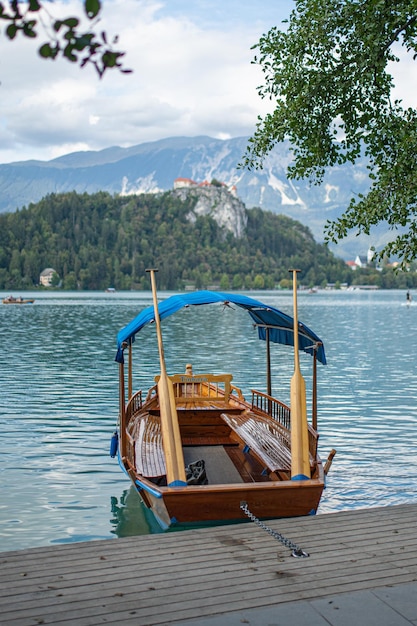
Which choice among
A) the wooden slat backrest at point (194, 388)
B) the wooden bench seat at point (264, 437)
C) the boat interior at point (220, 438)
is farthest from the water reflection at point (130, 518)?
the wooden slat backrest at point (194, 388)

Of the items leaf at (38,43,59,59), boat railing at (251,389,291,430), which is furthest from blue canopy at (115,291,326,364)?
leaf at (38,43,59,59)

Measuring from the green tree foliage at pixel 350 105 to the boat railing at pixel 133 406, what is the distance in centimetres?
487

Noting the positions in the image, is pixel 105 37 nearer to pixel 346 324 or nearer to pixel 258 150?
pixel 258 150

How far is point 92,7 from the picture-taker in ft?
9.46

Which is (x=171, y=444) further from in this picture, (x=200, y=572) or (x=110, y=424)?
(x=110, y=424)

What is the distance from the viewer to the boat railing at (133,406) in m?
13.6

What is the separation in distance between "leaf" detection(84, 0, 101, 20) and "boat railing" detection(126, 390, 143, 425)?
1083 centimetres

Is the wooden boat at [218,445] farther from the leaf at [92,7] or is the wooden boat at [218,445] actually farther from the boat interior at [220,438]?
the leaf at [92,7]

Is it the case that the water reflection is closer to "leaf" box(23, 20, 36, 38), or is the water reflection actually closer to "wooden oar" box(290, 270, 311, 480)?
"wooden oar" box(290, 270, 311, 480)

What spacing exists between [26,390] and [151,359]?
11.2m

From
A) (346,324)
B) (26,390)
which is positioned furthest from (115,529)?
(346,324)

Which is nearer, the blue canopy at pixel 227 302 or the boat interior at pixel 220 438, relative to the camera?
the boat interior at pixel 220 438

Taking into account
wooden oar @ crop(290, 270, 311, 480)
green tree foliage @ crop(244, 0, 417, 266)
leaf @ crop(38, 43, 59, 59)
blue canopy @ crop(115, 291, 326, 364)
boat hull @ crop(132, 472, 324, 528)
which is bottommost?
boat hull @ crop(132, 472, 324, 528)

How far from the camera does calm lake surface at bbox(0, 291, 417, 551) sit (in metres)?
11.8
